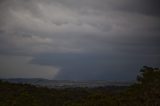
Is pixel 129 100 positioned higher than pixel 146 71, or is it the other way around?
pixel 146 71

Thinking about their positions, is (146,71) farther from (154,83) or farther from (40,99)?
(40,99)

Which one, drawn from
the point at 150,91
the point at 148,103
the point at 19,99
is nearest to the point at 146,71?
the point at 150,91

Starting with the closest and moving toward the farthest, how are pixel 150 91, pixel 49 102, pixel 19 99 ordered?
pixel 150 91, pixel 19 99, pixel 49 102

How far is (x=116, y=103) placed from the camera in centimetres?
4553

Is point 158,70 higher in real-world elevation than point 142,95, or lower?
higher

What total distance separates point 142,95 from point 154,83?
3.33 m

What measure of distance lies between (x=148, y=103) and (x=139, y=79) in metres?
12.6

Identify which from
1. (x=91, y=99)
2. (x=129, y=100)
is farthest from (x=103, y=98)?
(x=129, y=100)

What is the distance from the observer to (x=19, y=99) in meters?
73.6

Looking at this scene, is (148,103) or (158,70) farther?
(158,70)

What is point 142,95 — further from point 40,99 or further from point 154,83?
point 40,99

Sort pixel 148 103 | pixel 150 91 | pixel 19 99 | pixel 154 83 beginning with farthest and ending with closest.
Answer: pixel 19 99, pixel 154 83, pixel 150 91, pixel 148 103

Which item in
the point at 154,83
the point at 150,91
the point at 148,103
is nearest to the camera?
the point at 148,103

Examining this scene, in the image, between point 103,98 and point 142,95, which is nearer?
point 142,95
